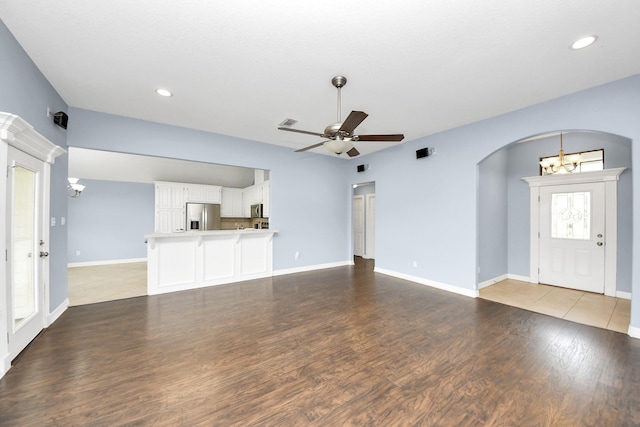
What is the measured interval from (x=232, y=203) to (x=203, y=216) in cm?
112

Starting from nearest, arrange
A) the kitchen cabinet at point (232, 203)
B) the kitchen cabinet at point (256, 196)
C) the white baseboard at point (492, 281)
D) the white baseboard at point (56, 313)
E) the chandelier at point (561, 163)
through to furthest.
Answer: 1. the white baseboard at point (56, 313)
2. the chandelier at point (561, 163)
3. the white baseboard at point (492, 281)
4. the kitchen cabinet at point (256, 196)
5. the kitchen cabinet at point (232, 203)

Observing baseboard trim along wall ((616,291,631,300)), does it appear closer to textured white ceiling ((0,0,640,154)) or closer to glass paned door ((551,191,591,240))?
glass paned door ((551,191,591,240))

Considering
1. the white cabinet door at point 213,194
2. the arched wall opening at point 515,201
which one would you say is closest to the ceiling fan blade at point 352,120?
the arched wall opening at point 515,201

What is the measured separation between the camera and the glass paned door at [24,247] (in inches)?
99.0

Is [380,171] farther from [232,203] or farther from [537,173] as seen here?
[232,203]

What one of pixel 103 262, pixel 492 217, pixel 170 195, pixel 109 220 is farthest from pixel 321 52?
pixel 103 262

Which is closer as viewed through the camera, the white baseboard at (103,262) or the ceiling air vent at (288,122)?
the ceiling air vent at (288,122)

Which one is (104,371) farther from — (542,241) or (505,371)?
(542,241)

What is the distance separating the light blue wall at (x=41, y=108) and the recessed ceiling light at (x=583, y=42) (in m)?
4.91

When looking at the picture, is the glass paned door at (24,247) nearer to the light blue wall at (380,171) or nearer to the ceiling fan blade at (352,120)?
the light blue wall at (380,171)

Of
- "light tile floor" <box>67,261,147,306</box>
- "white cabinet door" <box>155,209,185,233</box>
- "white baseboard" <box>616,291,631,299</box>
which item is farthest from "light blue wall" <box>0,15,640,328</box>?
"white cabinet door" <box>155,209,185,233</box>

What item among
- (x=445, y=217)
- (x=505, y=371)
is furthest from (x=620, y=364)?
(x=445, y=217)

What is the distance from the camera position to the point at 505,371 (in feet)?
7.11

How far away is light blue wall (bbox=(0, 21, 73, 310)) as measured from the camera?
215 centimetres
